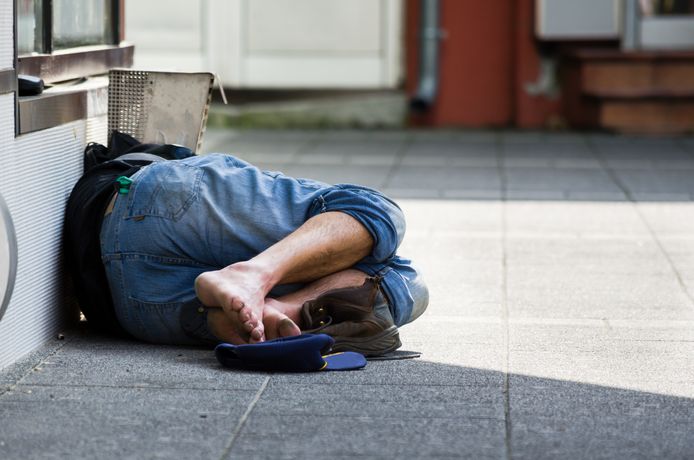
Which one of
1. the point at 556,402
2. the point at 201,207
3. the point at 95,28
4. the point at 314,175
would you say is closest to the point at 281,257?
the point at 201,207

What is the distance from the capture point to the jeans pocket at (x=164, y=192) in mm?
4379

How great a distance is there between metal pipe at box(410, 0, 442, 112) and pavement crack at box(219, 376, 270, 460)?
352 inches

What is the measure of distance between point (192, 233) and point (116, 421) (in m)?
0.99

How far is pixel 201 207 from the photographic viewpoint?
439cm

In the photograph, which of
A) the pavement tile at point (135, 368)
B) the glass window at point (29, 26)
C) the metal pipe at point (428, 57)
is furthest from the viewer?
the metal pipe at point (428, 57)

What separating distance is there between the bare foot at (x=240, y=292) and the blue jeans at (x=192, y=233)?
0.74 feet

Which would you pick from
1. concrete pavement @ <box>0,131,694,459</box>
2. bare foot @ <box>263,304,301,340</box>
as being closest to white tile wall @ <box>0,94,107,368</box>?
concrete pavement @ <box>0,131,694,459</box>

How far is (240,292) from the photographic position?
4.08 metres

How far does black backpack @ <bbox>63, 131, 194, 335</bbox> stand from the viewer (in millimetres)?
4496

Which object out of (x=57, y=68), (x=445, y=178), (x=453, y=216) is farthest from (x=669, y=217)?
(x=57, y=68)

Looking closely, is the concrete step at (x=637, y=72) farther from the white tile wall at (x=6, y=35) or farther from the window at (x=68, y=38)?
the white tile wall at (x=6, y=35)

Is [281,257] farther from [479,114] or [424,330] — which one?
[479,114]

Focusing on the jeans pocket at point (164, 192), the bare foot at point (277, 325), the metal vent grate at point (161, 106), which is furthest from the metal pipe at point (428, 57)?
the bare foot at point (277, 325)

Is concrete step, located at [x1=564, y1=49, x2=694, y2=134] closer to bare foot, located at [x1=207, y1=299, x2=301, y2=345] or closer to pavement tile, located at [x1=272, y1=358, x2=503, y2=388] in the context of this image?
pavement tile, located at [x1=272, y1=358, x2=503, y2=388]
